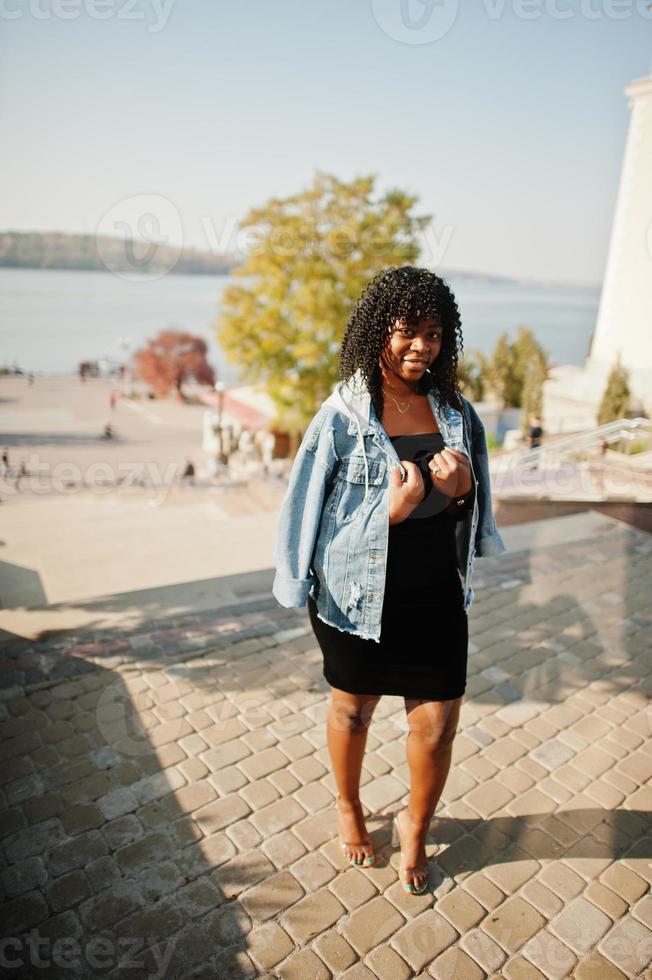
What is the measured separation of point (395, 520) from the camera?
195cm

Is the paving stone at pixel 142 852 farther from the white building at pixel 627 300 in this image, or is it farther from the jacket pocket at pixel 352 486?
the white building at pixel 627 300

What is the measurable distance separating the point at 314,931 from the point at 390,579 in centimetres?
132

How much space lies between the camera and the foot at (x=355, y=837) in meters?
2.31

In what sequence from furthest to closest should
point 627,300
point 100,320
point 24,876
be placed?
1. point 100,320
2. point 627,300
3. point 24,876

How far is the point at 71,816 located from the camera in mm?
2498

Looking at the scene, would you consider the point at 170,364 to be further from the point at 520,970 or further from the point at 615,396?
the point at 520,970

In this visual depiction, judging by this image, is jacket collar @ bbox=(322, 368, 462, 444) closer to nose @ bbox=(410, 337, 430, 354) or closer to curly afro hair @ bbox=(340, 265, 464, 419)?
curly afro hair @ bbox=(340, 265, 464, 419)

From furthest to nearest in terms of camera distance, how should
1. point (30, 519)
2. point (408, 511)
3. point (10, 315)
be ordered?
1. point (10, 315)
2. point (30, 519)
3. point (408, 511)

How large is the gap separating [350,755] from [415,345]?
1610mm

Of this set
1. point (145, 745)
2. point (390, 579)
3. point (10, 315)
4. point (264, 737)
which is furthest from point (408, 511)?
point (10, 315)

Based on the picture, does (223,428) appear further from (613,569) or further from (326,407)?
(326,407)

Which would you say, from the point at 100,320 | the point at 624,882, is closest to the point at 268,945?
the point at 624,882

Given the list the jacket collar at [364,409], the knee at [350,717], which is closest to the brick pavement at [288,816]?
the knee at [350,717]

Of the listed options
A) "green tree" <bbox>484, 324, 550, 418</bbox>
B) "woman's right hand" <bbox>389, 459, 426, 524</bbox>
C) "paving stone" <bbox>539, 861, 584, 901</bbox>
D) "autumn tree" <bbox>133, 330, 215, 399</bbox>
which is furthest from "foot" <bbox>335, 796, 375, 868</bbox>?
"autumn tree" <bbox>133, 330, 215, 399</bbox>
